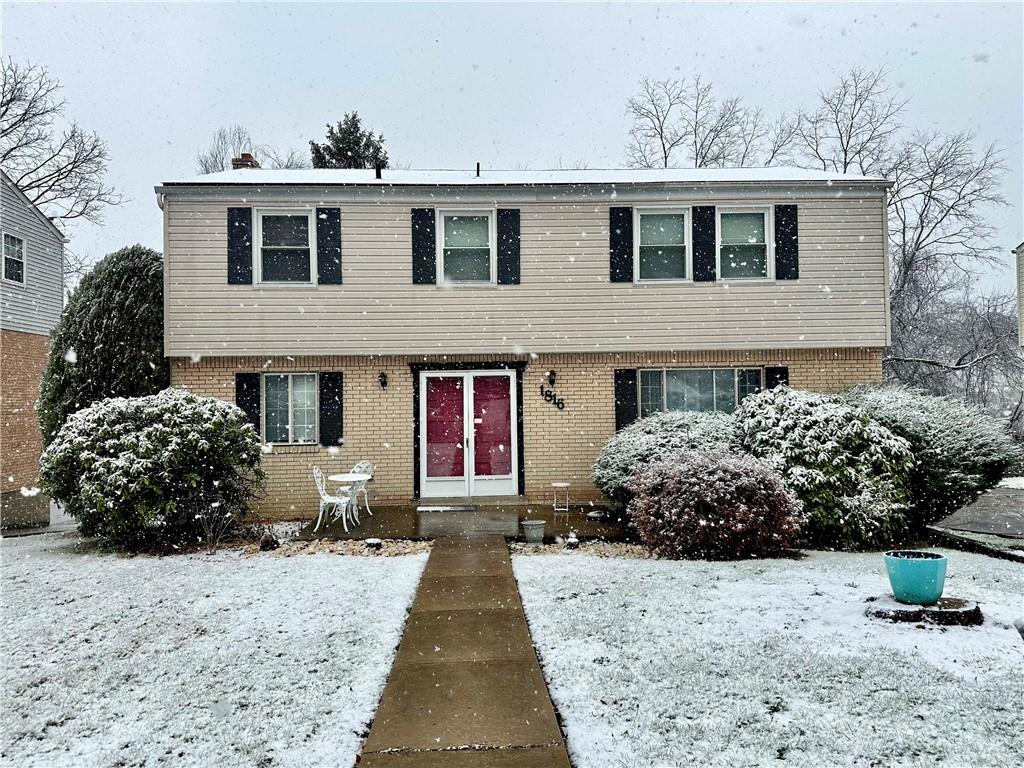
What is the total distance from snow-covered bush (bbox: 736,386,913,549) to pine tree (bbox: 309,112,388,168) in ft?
72.2

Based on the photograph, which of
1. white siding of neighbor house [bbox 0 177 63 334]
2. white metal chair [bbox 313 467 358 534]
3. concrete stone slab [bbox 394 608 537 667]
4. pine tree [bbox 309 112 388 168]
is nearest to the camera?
concrete stone slab [bbox 394 608 537 667]

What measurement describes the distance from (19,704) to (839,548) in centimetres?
861

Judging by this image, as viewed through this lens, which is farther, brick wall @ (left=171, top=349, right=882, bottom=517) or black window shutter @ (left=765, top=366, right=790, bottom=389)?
black window shutter @ (left=765, top=366, right=790, bottom=389)

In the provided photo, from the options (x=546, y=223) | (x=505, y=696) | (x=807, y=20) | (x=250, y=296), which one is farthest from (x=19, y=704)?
(x=807, y=20)

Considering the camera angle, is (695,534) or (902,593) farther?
(695,534)

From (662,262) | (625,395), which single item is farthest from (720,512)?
(662,262)

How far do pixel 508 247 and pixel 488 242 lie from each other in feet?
1.31

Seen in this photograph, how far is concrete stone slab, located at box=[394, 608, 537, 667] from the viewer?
4.94 m

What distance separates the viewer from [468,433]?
12.1 metres

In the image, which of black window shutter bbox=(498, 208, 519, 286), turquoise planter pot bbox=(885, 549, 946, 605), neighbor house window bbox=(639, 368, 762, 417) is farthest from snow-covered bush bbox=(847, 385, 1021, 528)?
black window shutter bbox=(498, 208, 519, 286)

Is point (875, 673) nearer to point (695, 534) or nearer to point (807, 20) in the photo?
point (695, 534)

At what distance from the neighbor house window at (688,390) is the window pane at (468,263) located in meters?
3.44

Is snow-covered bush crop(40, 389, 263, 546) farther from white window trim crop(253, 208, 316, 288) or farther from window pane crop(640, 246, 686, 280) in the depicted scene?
window pane crop(640, 246, 686, 280)

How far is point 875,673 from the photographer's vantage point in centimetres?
451
